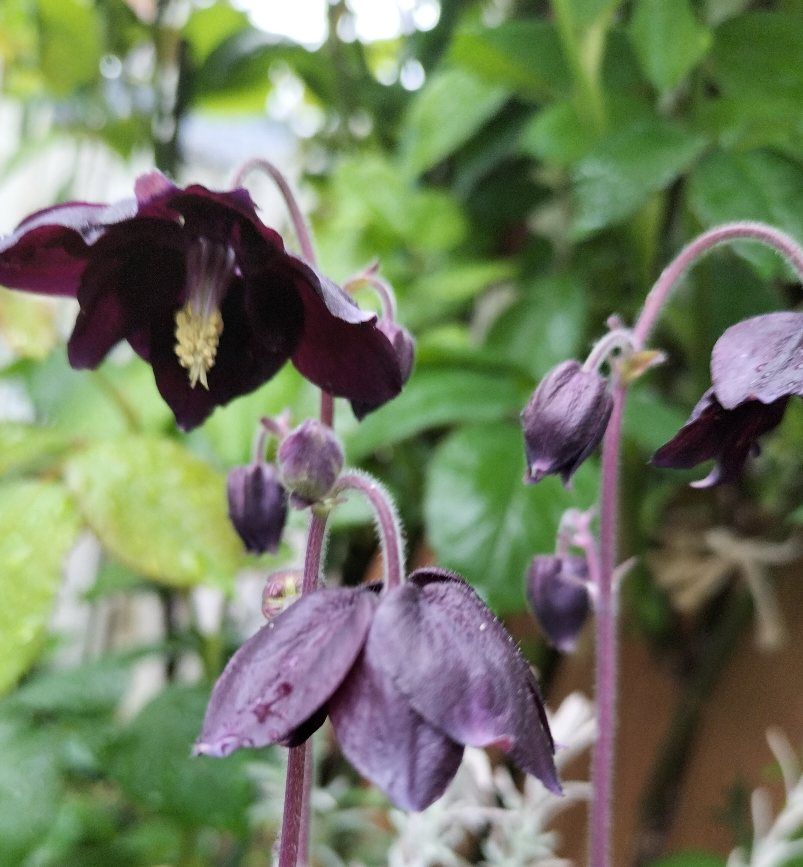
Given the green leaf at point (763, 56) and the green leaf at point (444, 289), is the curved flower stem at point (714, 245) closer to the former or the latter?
the green leaf at point (763, 56)

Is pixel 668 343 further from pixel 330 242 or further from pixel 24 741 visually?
pixel 24 741

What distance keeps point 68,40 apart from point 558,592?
2.61ft

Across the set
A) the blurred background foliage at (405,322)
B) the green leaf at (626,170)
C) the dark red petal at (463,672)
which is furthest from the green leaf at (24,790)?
the green leaf at (626,170)

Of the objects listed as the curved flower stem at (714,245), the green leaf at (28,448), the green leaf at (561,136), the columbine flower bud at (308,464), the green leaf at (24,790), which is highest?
the green leaf at (561,136)

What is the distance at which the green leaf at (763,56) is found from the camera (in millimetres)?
468

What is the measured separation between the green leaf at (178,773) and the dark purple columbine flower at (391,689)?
1.16ft

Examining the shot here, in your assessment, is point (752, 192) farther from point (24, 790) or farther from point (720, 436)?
point (24, 790)

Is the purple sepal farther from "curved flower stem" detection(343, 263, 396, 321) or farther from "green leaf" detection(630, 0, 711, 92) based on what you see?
"green leaf" detection(630, 0, 711, 92)

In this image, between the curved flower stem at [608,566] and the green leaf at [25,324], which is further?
the green leaf at [25,324]

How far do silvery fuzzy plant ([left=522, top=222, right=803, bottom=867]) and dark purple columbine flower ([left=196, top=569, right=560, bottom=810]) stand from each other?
95mm

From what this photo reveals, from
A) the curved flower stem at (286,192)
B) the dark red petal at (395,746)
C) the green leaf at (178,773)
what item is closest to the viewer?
the dark red petal at (395,746)

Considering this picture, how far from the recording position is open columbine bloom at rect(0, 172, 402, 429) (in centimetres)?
27

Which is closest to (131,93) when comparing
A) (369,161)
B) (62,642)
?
(369,161)

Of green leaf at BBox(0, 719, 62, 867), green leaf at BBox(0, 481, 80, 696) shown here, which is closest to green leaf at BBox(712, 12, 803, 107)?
green leaf at BBox(0, 481, 80, 696)
